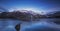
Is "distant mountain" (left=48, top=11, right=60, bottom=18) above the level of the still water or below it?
above

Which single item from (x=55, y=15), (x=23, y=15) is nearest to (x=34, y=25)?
(x=23, y=15)

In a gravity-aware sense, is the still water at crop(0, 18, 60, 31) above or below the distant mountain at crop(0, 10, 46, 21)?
below

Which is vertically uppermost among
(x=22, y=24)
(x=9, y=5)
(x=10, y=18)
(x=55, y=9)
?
(x=9, y=5)

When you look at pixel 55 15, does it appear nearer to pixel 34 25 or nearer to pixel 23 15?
pixel 34 25

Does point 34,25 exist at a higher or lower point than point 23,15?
lower

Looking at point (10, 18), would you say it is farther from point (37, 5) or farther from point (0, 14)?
point (37, 5)

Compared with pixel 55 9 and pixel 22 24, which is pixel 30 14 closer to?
pixel 22 24

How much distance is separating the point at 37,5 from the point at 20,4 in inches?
11.5

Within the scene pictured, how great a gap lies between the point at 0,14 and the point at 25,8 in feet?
1.44

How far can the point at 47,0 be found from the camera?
5.49 ft

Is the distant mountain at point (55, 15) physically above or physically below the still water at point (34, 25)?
above

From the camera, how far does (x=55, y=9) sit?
1655 millimetres

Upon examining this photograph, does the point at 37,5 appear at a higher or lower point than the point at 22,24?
higher

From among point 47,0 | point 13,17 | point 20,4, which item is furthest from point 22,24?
point 47,0
